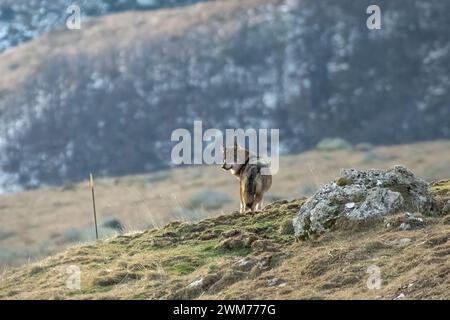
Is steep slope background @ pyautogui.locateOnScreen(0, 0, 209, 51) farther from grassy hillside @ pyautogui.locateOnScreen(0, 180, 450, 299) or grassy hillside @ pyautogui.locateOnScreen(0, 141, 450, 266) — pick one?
grassy hillside @ pyautogui.locateOnScreen(0, 180, 450, 299)

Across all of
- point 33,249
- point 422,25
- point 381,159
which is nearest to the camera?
point 33,249

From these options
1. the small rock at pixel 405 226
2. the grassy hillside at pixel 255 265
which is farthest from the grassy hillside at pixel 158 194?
the small rock at pixel 405 226

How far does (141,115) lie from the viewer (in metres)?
81.9

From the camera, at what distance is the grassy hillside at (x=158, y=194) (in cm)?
4550

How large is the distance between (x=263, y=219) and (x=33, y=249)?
25.6 meters

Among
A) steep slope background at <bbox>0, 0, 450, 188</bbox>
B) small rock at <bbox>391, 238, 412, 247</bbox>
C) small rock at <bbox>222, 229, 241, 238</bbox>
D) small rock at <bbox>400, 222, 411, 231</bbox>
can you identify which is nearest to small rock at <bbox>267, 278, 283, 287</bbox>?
small rock at <bbox>391, 238, 412, 247</bbox>

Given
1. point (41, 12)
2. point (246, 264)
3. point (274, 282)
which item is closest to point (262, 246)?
point (246, 264)

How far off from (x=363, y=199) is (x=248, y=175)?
177 inches

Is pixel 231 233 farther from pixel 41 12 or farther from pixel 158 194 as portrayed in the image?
pixel 41 12

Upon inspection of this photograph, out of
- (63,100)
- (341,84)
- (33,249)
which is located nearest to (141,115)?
(63,100)

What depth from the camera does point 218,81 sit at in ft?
281

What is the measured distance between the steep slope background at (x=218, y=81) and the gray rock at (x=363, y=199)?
2285 inches

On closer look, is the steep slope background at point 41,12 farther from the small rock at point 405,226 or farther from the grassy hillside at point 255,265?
the small rock at point 405,226

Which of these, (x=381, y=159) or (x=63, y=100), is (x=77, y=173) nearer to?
(x=63, y=100)
